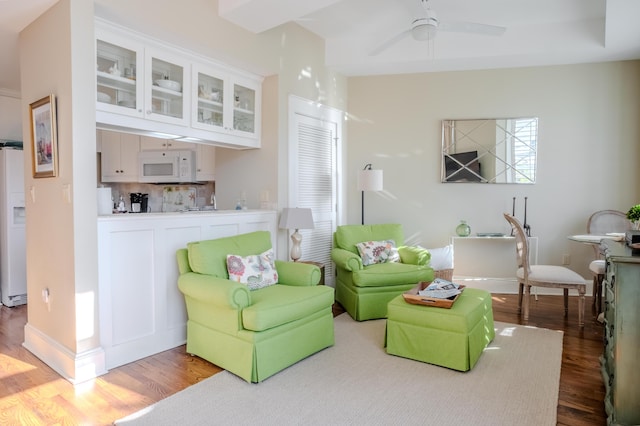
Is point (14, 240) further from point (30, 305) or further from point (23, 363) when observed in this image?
point (23, 363)

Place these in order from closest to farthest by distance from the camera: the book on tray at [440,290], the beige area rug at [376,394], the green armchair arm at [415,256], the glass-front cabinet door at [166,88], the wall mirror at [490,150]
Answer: the beige area rug at [376,394], the book on tray at [440,290], the glass-front cabinet door at [166,88], the green armchair arm at [415,256], the wall mirror at [490,150]

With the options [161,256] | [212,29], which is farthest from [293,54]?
[161,256]

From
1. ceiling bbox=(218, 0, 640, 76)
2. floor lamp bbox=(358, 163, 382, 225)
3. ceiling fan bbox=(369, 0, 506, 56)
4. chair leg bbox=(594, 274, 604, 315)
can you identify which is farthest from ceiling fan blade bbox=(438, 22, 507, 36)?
chair leg bbox=(594, 274, 604, 315)

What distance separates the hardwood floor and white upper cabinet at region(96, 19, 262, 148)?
5.75ft

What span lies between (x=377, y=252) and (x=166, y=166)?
8.79 ft

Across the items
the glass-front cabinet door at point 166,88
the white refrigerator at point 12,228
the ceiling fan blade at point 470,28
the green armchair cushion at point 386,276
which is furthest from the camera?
the white refrigerator at point 12,228

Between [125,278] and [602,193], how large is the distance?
502 cm

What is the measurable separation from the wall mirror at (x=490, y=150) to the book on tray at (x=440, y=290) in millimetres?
2263

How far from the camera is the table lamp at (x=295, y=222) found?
4.00m

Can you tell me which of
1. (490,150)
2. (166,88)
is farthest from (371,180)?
(166,88)

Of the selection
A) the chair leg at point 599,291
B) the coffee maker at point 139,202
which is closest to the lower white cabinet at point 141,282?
the coffee maker at point 139,202

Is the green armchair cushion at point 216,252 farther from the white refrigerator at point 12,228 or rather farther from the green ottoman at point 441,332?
the white refrigerator at point 12,228

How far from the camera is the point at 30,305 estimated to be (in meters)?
3.22

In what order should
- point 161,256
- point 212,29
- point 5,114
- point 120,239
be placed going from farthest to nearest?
1. point 5,114
2. point 212,29
3. point 161,256
4. point 120,239
